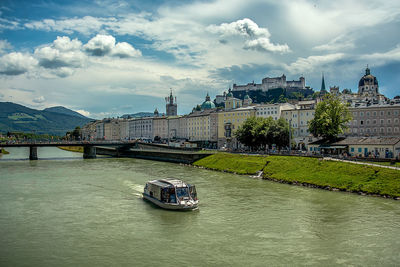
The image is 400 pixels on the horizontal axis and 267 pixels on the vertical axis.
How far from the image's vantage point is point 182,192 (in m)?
30.3

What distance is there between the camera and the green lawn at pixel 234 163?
183 feet

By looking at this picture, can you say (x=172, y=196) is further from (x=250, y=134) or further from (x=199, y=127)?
(x=199, y=127)

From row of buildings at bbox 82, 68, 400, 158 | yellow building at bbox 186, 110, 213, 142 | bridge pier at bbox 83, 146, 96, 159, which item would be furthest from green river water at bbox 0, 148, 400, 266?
yellow building at bbox 186, 110, 213, 142

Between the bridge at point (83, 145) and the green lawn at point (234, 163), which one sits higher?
the bridge at point (83, 145)

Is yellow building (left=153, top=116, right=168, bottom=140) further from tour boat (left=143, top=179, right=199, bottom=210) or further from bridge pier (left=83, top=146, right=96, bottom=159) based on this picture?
tour boat (left=143, top=179, right=199, bottom=210)

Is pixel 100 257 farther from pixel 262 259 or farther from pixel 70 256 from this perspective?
pixel 262 259

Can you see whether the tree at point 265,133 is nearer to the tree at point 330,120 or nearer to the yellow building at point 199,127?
the tree at point 330,120

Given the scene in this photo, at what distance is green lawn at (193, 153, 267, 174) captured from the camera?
5591cm

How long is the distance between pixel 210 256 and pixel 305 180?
2801cm

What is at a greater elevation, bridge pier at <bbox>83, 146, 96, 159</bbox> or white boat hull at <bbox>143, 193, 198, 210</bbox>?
bridge pier at <bbox>83, 146, 96, 159</bbox>

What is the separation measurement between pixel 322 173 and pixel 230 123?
2586 inches

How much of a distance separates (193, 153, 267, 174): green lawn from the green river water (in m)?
18.2

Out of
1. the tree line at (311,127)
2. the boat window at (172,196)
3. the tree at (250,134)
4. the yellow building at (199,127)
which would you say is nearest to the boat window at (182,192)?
the boat window at (172,196)

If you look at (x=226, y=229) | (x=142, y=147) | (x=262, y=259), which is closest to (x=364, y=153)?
(x=226, y=229)
